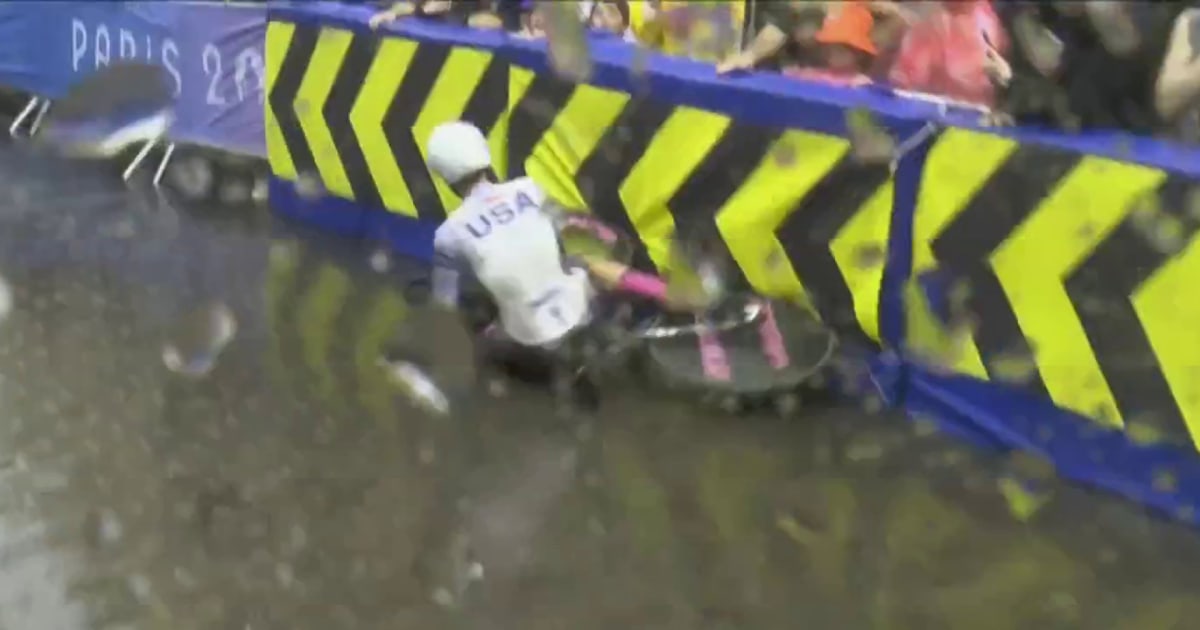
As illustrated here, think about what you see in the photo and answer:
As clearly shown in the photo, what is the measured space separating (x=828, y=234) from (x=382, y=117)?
2373mm

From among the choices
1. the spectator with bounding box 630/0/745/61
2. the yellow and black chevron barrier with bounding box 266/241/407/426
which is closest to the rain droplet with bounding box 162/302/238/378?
the yellow and black chevron barrier with bounding box 266/241/407/426

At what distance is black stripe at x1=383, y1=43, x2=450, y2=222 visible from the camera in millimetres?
5750

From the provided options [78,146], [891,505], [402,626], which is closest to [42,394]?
[402,626]

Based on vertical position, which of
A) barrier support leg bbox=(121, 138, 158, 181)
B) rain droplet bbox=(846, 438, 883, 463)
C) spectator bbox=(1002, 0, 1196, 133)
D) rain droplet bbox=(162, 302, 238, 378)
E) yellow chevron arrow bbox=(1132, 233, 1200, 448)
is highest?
spectator bbox=(1002, 0, 1196, 133)

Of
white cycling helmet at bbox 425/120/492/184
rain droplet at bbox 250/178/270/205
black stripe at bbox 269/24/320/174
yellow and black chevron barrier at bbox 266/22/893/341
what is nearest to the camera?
yellow and black chevron barrier at bbox 266/22/893/341

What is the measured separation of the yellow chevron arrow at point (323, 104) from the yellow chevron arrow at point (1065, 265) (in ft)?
10.8

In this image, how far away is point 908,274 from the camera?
163 inches

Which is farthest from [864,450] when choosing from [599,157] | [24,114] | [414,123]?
[24,114]

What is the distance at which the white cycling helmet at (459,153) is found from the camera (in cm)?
459

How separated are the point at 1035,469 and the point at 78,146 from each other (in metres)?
6.01

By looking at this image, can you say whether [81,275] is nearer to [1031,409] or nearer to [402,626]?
[402,626]

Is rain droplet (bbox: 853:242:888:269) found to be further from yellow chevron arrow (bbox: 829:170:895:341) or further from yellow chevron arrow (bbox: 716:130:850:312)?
yellow chevron arrow (bbox: 716:130:850:312)

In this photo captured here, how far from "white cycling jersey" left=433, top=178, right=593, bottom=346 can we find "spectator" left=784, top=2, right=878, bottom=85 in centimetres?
109

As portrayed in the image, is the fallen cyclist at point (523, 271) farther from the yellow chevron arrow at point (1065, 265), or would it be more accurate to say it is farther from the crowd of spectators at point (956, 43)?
the yellow chevron arrow at point (1065, 265)
